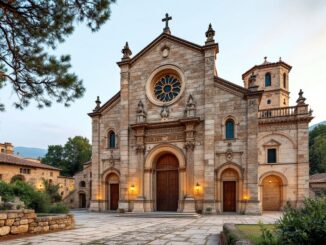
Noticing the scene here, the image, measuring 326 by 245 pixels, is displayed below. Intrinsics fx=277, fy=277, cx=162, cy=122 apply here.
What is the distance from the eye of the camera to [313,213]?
15.0ft

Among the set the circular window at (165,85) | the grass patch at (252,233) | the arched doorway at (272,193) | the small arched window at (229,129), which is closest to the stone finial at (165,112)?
the circular window at (165,85)

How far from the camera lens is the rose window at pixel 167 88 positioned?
2368 cm

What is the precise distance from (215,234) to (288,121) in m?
18.1

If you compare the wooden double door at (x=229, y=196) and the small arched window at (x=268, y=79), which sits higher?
the small arched window at (x=268, y=79)

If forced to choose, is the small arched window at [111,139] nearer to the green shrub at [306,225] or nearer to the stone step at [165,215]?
the stone step at [165,215]

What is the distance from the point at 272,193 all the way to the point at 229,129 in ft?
32.4

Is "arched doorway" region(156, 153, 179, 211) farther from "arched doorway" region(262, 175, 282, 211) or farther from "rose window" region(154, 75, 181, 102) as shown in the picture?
"arched doorway" region(262, 175, 282, 211)

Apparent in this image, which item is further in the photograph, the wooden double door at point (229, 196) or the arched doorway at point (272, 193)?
the arched doorway at point (272, 193)

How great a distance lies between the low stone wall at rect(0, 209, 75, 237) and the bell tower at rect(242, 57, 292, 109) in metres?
29.0

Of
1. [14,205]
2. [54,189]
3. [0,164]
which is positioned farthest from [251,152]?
[0,164]

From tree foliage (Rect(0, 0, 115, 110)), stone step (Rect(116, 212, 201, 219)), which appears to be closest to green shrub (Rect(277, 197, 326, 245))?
tree foliage (Rect(0, 0, 115, 110))

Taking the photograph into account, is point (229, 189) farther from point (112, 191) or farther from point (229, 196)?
point (112, 191)

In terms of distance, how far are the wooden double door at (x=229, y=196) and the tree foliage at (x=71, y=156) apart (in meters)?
42.2

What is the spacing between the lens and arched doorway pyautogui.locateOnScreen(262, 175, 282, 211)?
26.2 metres
